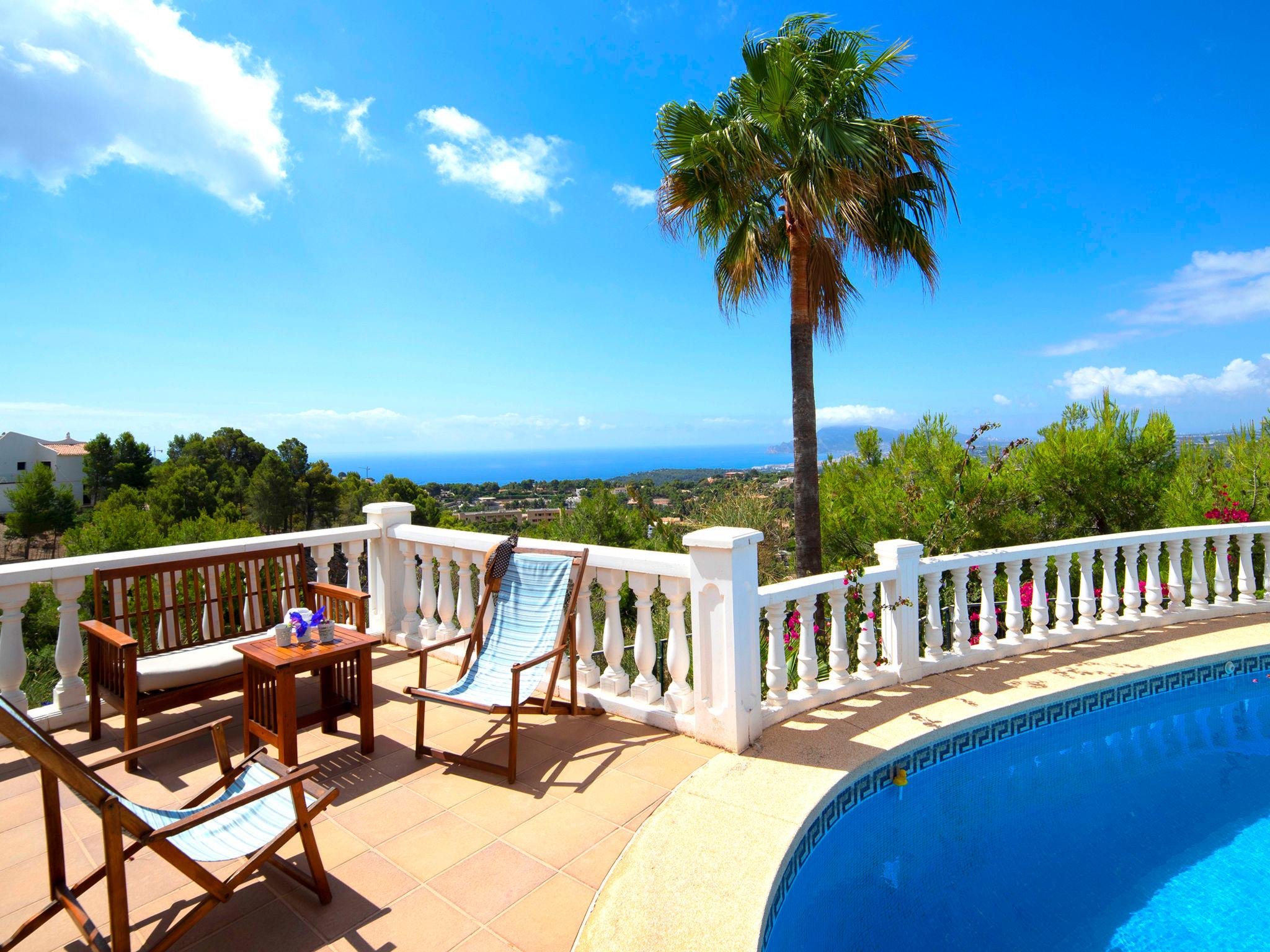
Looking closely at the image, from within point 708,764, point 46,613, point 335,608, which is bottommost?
point 46,613

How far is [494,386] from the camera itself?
2109 inches

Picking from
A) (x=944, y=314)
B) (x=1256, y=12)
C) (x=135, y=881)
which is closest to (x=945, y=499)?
(x=135, y=881)

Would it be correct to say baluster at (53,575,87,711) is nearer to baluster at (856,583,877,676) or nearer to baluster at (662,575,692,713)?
baluster at (662,575,692,713)

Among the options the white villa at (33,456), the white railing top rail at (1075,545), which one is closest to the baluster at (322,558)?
the white railing top rail at (1075,545)

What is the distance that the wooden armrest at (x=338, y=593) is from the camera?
3.73 metres

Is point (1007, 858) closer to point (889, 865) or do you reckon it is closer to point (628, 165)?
point (889, 865)

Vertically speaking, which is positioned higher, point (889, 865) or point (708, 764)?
point (708, 764)

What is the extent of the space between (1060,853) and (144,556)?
5206 millimetres

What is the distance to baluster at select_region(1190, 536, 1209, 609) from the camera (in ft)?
18.4

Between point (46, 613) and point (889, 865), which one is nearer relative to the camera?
point (889, 865)

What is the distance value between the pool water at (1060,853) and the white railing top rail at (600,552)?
139 centimetres

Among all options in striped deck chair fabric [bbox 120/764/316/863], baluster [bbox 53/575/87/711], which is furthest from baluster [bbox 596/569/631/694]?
baluster [bbox 53/575/87/711]

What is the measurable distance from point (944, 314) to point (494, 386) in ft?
132

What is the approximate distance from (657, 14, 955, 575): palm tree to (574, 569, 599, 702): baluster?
4.09 meters
